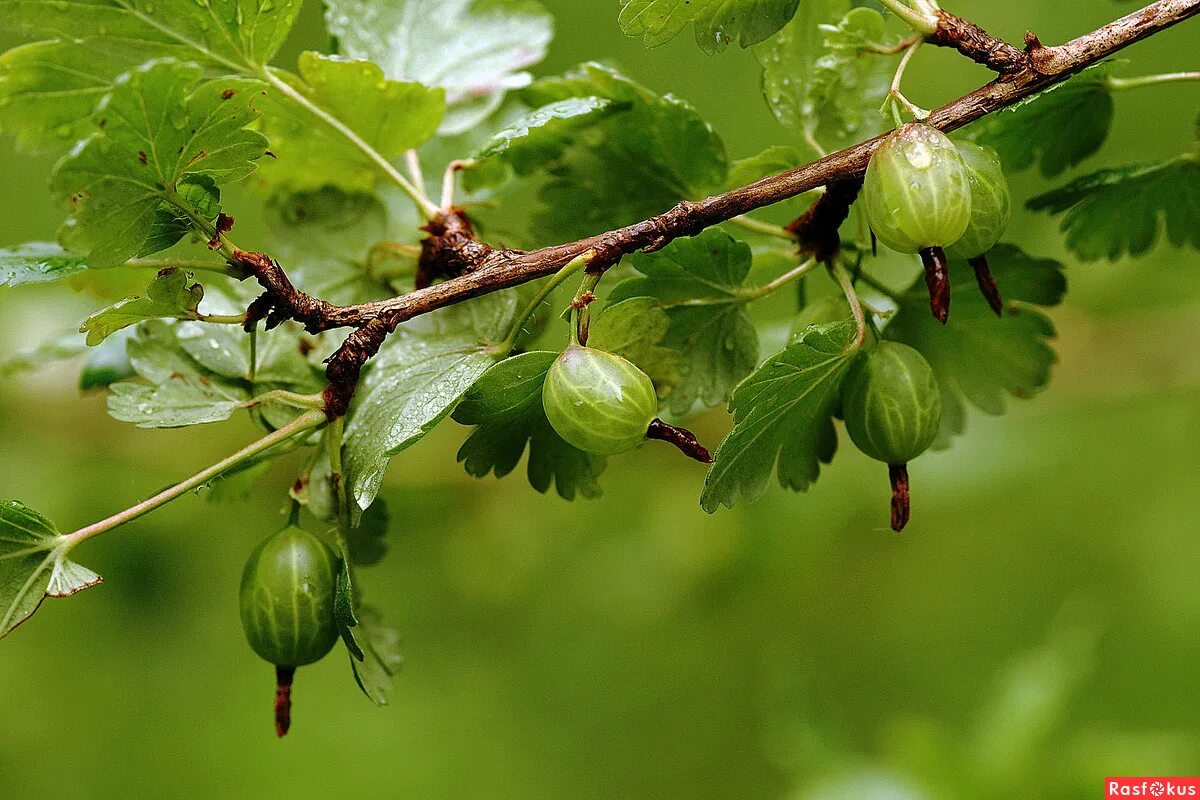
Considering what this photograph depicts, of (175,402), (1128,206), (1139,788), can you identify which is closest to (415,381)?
(175,402)

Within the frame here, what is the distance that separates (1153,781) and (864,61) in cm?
85

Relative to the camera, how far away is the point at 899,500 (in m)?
0.70

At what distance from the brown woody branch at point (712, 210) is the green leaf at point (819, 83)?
150 mm

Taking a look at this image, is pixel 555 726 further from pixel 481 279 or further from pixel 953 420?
pixel 481 279

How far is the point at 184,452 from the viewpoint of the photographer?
193cm

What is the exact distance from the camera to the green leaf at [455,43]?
39.7 inches

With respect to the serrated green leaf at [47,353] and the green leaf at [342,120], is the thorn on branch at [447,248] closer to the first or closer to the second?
the green leaf at [342,120]

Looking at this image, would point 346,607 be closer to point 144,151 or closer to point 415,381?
point 415,381

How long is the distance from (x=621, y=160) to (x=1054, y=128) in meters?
0.39

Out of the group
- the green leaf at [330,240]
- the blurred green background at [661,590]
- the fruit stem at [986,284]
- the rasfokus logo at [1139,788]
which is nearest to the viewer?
the fruit stem at [986,284]

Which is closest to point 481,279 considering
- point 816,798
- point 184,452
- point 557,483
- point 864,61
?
point 557,483

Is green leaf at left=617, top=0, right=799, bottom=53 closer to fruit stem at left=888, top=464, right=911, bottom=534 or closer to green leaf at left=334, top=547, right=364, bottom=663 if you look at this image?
fruit stem at left=888, top=464, right=911, bottom=534

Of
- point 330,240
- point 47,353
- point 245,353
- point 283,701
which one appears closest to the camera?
point 283,701

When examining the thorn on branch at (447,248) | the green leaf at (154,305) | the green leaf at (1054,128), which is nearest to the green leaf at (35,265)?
the green leaf at (154,305)
